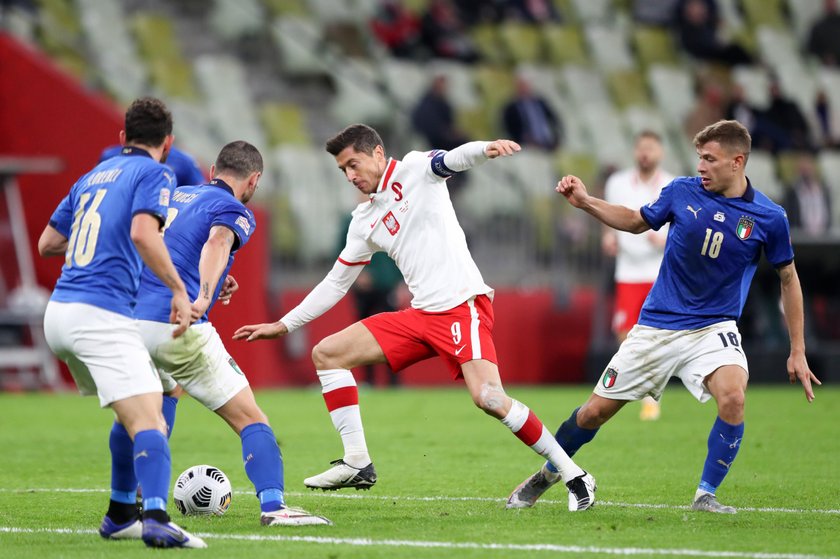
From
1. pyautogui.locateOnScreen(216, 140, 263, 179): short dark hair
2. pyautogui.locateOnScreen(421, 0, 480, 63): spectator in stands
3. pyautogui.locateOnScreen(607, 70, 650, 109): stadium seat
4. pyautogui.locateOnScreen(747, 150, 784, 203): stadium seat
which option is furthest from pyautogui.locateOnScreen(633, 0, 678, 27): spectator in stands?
pyautogui.locateOnScreen(216, 140, 263, 179): short dark hair

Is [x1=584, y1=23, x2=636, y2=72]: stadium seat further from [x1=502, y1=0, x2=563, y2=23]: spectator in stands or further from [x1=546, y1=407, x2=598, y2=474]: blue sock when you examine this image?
[x1=546, y1=407, x2=598, y2=474]: blue sock

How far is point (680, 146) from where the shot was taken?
2372 cm

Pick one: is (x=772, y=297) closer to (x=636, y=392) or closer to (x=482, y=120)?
(x=482, y=120)

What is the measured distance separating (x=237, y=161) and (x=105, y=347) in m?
1.64

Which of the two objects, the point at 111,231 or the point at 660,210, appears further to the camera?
the point at 660,210

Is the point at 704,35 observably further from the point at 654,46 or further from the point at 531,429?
the point at 531,429

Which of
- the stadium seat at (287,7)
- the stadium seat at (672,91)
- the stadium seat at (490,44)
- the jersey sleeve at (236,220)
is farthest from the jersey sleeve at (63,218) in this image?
the stadium seat at (672,91)

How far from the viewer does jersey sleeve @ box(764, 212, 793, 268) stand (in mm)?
8008

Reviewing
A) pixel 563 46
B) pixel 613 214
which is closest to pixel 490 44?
pixel 563 46

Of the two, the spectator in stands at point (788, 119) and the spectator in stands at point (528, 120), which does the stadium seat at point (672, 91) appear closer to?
the spectator in stands at point (788, 119)

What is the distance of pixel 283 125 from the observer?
2159 centimetres

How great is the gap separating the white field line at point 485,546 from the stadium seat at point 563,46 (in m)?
18.9

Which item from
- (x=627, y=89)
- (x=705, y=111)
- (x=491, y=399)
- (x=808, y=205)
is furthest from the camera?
(x=627, y=89)

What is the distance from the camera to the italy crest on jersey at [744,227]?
26.2 feet
